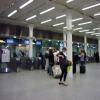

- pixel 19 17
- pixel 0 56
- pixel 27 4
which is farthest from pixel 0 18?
pixel 27 4

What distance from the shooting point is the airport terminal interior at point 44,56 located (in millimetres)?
6746

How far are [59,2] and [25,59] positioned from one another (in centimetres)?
711

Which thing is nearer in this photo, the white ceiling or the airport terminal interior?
the airport terminal interior

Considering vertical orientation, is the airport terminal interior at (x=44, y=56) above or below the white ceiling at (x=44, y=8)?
below

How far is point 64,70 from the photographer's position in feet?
25.3

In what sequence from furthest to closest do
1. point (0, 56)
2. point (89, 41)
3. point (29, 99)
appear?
point (89, 41) < point (0, 56) < point (29, 99)

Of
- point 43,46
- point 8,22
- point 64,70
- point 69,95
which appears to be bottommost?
point 69,95

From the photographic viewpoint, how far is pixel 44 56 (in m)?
16.6

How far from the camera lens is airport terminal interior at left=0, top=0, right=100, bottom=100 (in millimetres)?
6746

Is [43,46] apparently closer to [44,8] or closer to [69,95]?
[44,8]

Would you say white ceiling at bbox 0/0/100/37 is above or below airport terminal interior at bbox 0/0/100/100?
above

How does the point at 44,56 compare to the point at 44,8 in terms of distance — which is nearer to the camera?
the point at 44,8

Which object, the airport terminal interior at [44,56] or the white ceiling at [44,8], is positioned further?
the white ceiling at [44,8]

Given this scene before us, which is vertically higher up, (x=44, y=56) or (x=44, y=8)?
(x=44, y=8)
